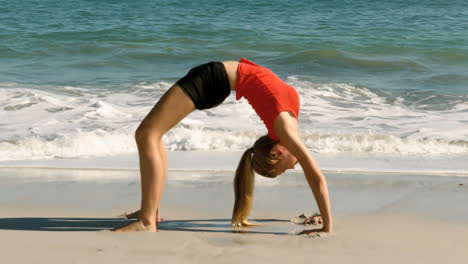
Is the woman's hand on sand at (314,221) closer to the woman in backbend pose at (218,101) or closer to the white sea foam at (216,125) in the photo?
the woman in backbend pose at (218,101)

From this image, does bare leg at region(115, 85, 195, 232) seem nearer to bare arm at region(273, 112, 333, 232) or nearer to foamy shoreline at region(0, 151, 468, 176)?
bare arm at region(273, 112, 333, 232)

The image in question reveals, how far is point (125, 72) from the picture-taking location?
1281cm

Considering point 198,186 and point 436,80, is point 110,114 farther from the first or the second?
point 436,80

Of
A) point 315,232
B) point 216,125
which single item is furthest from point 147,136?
point 216,125

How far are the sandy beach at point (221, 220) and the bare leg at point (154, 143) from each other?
13cm

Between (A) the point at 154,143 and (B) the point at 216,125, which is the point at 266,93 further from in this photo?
(B) the point at 216,125

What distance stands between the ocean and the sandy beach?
49.0 inches

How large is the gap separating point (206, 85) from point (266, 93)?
1.14 feet

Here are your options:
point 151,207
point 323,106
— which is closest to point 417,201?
point 151,207

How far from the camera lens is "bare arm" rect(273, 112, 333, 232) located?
3.61m

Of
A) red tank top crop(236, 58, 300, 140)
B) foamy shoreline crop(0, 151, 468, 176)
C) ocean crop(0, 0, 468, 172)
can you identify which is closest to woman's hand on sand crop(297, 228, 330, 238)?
red tank top crop(236, 58, 300, 140)

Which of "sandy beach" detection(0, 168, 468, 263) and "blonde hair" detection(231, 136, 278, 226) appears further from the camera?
"blonde hair" detection(231, 136, 278, 226)

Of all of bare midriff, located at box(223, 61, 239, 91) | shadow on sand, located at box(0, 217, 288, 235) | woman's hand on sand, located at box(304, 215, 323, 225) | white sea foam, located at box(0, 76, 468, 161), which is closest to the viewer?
bare midriff, located at box(223, 61, 239, 91)

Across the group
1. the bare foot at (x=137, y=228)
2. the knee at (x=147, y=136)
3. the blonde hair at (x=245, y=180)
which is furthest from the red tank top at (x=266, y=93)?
the bare foot at (x=137, y=228)
